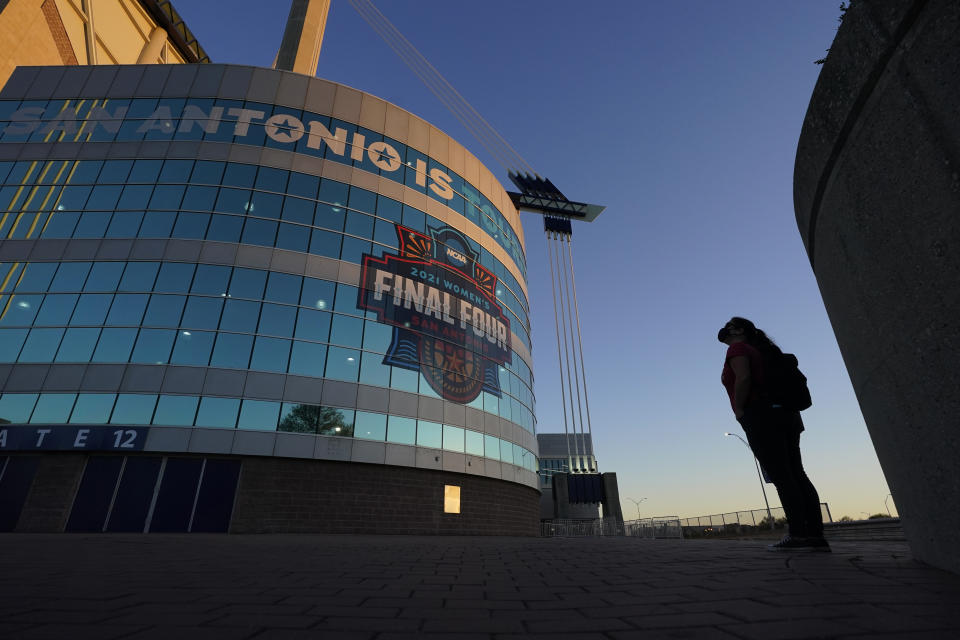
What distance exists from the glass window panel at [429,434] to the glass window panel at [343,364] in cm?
352

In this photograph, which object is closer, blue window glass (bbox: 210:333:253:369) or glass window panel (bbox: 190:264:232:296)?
blue window glass (bbox: 210:333:253:369)

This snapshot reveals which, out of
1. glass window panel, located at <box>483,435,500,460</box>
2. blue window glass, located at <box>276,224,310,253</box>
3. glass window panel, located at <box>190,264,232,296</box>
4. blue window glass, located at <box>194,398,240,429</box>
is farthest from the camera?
glass window panel, located at <box>483,435,500,460</box>

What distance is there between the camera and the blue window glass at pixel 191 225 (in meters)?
17.8

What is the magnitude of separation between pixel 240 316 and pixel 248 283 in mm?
1437

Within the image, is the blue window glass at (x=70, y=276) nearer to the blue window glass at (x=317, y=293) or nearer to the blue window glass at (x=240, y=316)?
the blue window glass at (x=240, y=316)

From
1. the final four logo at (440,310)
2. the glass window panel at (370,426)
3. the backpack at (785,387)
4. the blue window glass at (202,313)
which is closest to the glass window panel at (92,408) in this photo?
the blue window glass at (202,313)

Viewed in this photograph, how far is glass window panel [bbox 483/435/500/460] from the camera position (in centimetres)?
2100

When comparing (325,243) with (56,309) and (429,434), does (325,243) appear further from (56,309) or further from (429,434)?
(56,309)

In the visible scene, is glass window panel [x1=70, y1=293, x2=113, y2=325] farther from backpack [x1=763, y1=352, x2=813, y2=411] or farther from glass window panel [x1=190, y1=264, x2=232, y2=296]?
backpack [x1=763, y1=352, x2=813, y2=411]

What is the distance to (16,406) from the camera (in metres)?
15.2

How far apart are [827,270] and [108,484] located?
19.8 metres

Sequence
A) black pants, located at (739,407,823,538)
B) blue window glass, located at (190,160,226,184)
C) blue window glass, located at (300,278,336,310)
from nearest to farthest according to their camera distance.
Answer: black pants, located at (739,407,823,538) → blue window glass, located at (300,278,336,310) → blue window glass, located at (190,160,226,184)

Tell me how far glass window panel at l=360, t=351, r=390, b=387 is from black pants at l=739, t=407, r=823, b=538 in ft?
51.7

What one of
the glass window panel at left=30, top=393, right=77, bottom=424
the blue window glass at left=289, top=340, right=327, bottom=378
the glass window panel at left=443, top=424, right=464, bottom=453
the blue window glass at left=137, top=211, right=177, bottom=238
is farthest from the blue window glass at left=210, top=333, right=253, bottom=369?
the glass window panel at left=443, top=424, right=464, bottom=453
